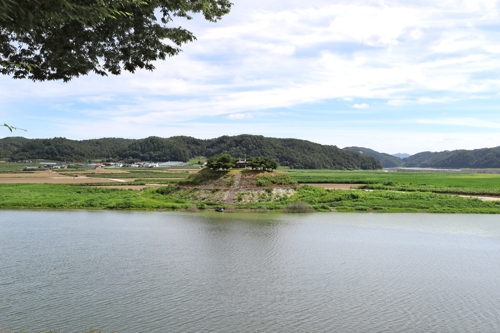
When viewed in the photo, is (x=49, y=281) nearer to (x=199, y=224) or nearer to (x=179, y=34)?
(x=179, y=34)

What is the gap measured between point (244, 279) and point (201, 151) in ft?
596

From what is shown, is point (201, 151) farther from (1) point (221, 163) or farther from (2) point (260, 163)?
(2) point (260, 163)

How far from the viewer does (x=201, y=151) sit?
19712 cm

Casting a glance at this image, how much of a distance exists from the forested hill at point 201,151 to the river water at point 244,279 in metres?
135

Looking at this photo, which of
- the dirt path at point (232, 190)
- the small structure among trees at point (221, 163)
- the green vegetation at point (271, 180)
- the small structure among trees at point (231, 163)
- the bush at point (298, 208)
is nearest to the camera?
the bush at point (298, 208)

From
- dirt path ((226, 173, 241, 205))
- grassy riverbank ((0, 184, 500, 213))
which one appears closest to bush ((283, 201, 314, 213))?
grassy riverbank ((0, 184, 500, 213))

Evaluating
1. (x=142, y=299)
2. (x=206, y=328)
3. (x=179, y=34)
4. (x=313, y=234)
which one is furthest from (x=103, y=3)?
(x=313, y=234)

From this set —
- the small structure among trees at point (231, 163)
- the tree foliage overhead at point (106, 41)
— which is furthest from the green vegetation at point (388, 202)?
the tree foliage overhead at point (106, 41)

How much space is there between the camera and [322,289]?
53.7ft

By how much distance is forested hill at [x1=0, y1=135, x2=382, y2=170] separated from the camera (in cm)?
17099

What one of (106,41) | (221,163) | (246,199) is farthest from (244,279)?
(221,163)

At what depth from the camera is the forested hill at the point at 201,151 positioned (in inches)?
6732

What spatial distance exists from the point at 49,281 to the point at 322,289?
37.0 feet

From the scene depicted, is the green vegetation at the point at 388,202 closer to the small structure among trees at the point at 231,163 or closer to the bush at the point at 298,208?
the bush at the point at 298,208
